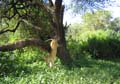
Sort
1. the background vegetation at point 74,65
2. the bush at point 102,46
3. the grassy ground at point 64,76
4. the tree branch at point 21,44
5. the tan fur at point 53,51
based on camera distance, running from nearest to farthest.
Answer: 1. the grassy ground at point 64,76
2. the background vegetation at point 74,65
3. the tree branch at point 21,44
4. the tan fur at point 53,51
5. the bush at point 102,46

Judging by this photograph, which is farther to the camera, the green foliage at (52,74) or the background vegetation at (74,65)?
the background vegetation at (74,65)

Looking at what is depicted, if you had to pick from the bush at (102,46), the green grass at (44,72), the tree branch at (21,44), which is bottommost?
the bush at (102,46)

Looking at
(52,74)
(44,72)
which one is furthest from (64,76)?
(44,72)

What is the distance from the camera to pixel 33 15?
57.3 ft

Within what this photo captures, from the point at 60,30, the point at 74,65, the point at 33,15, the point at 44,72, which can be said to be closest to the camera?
the point at 44,72

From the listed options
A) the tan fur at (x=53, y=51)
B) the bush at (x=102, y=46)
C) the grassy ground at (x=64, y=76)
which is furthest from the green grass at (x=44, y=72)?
the bush at (x=102, y=46)

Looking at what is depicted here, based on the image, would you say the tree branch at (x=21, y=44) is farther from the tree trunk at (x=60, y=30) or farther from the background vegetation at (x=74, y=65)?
the tree trunk at (x=60, y=30)

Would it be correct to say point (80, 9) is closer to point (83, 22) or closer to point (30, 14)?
point (30, 14)

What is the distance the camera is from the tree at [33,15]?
1422cm

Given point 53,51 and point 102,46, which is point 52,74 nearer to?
point 53,51

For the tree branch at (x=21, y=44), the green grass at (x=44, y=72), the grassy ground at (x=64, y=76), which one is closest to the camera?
the grassy ground at (x=64, y=76)

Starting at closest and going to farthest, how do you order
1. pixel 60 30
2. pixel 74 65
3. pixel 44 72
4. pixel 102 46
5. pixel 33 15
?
1. pixel 44 72
2. pixel 74 65
3. pixel 60 30
4. pixel 33 15
5. pixel 102 46

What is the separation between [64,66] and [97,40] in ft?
21.0

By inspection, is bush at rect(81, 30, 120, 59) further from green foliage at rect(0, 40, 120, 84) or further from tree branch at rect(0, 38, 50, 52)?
tree branch at rect(0, 38, 50, 52)
